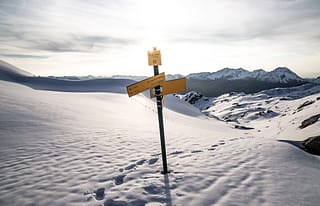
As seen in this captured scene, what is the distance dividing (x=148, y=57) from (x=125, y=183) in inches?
143

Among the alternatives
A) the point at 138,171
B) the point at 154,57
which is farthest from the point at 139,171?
the point at 154,57

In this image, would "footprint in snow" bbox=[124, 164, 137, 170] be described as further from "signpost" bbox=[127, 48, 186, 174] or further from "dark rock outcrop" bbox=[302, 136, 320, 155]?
"dark rock outcrop" bbox=[302, 136, 320, 155]

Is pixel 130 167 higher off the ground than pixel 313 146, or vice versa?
pixel 130 167

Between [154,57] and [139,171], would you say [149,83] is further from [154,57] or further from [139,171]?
[139,171]

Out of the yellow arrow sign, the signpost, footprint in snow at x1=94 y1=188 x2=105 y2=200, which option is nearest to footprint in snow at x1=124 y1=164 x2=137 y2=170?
footprint in snow at x1=94 y1=188 x2=105 y2=200

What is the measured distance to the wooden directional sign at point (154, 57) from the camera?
16.8 feet

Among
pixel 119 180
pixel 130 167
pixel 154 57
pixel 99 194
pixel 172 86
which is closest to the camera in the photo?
pixel 99 194

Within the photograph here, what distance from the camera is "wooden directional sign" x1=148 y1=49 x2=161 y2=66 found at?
5109mm

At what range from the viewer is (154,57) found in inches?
202

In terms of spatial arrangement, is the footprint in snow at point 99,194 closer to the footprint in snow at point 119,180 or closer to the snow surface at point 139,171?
the snow surface at point 139,171

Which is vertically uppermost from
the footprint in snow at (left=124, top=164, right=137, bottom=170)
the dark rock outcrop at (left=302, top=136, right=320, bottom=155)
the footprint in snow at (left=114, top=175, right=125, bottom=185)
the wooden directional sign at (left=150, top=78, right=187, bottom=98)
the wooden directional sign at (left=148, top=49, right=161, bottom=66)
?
the wooden directional sign at (left=148, top=49, right=161, bottom=66)

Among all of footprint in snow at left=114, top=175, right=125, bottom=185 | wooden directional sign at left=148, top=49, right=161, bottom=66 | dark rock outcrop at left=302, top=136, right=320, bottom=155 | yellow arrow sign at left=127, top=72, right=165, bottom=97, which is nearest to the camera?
wooden directional sign at left=148, top=49, right=161, bottom=66

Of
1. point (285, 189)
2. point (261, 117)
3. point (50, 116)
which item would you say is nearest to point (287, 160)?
point (285, 189)

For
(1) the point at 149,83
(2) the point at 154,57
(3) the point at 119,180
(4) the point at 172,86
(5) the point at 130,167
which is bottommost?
(3) the point at 119,180
